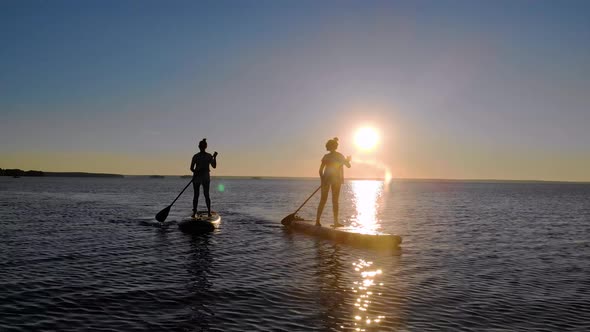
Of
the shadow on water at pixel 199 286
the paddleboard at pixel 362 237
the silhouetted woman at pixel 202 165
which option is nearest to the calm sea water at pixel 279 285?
the shadow on water at pixel 199 286

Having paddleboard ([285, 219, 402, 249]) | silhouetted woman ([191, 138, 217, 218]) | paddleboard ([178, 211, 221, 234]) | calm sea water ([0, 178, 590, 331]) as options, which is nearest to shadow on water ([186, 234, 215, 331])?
calm sea water ([0, 178, 590, 331])

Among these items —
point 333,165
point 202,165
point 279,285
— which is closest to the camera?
point 279,285

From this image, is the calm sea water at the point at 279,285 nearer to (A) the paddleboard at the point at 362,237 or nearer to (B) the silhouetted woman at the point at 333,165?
(A) the paddleboard at the point at 362,237

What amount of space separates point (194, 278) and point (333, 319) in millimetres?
4828

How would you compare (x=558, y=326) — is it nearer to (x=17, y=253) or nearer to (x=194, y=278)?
(x=194, y=278)

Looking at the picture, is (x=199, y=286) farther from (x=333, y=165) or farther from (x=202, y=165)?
(x=202, y=165)

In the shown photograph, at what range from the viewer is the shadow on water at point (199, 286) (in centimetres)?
833

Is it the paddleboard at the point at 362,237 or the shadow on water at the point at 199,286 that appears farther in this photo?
the paddleboard at the point at 362,237

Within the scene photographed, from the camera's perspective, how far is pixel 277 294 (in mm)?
10445

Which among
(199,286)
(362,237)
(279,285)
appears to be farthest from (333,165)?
(199,286)

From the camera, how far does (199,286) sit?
36.5 ft

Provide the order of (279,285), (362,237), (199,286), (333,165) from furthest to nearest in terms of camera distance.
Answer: (333,165) → (362,237) → (279,285) → (199,286)

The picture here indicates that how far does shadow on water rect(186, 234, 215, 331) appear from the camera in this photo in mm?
8328

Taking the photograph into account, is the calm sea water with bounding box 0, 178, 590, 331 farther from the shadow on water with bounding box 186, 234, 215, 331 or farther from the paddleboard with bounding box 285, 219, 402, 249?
the paddleboard with bounding box 285, 219, 402, 249
